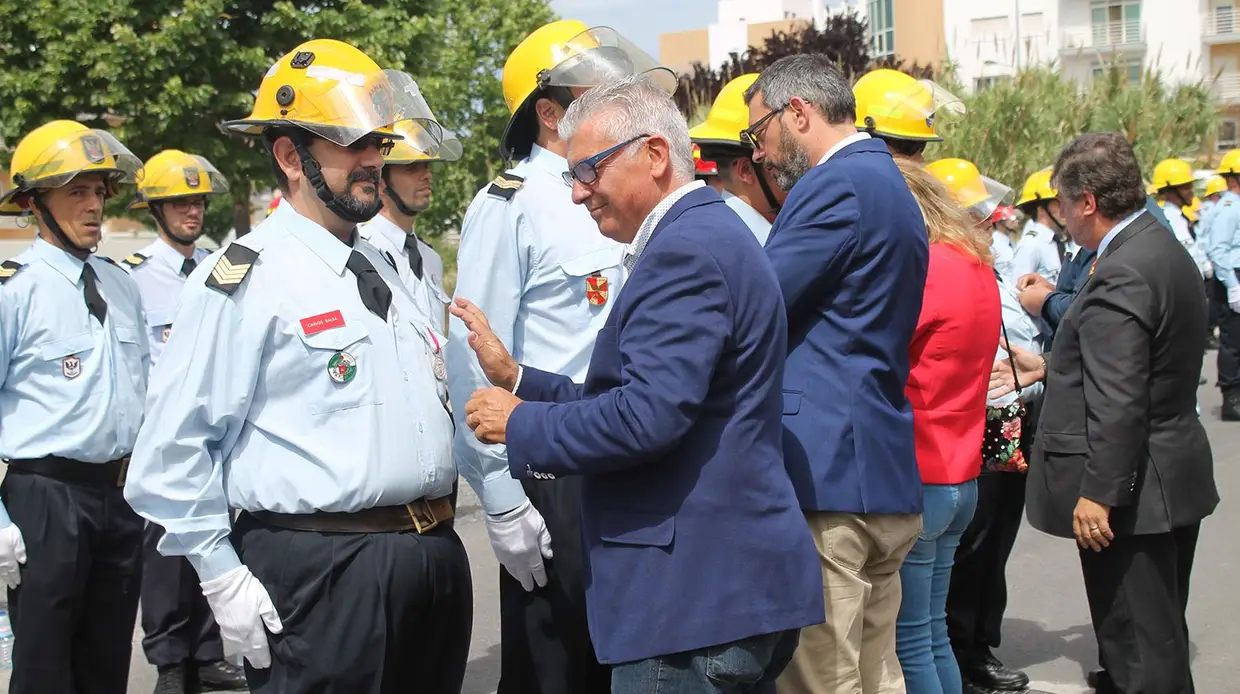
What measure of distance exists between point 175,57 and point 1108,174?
16741 millimetres

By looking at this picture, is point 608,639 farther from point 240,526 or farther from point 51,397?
point 51,397

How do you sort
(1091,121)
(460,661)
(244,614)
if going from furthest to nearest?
(1091,121) → (460,661) → (244,614)

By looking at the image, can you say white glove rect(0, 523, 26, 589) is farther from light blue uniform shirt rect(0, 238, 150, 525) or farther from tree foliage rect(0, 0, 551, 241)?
tree foliage rect(0, 0, 551, 241)

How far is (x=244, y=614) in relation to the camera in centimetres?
298

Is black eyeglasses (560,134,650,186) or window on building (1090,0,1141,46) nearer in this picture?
black eyeglasses (560,134,650,186)

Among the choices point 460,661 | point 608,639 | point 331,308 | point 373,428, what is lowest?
point 460,661

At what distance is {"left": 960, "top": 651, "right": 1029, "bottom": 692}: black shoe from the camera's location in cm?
539

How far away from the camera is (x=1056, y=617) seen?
6.34 m

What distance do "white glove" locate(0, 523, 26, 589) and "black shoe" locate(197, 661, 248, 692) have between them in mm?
1593

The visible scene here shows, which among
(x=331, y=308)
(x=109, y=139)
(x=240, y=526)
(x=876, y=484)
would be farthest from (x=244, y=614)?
(x=109, y=139)

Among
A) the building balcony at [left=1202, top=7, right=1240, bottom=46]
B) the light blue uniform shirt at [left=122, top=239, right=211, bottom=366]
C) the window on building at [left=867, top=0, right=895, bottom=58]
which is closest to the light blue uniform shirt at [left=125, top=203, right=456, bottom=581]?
the light blue uniform shirt at [left=122, top=239, right=211, bottom=366]

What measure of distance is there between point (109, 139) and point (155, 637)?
2.36 metres

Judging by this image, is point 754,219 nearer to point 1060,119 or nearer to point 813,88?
point 813,88

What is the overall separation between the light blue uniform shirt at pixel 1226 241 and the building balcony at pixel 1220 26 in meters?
44.9
